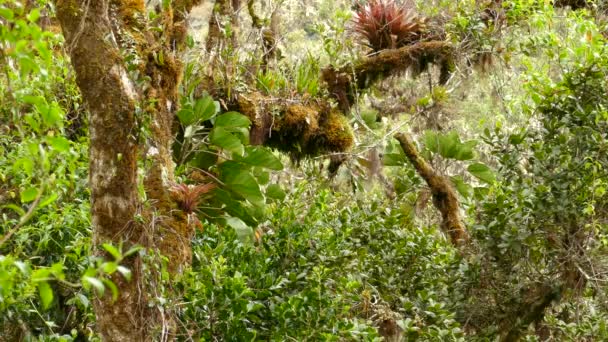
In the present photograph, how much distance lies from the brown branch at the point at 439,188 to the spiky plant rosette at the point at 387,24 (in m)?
0.99

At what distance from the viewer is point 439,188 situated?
20.5 ft

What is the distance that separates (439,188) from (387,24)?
145 centimetres

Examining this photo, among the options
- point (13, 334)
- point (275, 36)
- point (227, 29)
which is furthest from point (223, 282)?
point (275, 36)

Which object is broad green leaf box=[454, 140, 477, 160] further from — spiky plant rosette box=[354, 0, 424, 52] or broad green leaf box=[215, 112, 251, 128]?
broad green leaf box=[215, 112, 251, 128]

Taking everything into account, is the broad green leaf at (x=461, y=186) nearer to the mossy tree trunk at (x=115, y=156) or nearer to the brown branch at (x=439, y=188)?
the brown branch at (x=439, y=188)

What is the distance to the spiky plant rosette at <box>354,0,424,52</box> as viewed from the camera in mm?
6742

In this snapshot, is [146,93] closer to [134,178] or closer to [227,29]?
[134,178]

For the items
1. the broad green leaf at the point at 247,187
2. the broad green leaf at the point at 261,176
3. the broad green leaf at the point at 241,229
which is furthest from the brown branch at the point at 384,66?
the broad green leaf at the point at 241,229

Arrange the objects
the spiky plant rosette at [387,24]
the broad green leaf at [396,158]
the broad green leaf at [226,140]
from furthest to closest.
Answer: the spiky plant rosette at [387,24], the broad green leaf at [396,158], the broad green leaf at [226,140]

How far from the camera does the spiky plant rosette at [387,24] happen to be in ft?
22.1

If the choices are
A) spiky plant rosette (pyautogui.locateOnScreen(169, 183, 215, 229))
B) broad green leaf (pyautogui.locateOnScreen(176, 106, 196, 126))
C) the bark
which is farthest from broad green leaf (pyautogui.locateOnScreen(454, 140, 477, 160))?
spiky plant rosette (pyautogui.locateOnScreen(169, 183, 215, 229))

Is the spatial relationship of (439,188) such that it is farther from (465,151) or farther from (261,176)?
(261,176)

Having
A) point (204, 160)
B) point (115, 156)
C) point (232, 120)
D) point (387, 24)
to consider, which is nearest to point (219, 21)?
point (232, 120)

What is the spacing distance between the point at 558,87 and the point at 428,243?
1.34 metres
